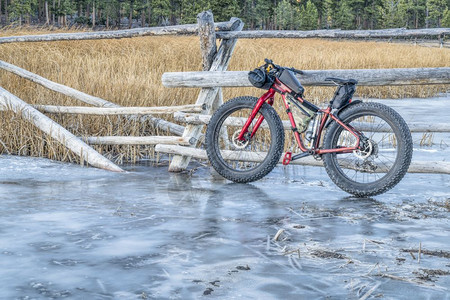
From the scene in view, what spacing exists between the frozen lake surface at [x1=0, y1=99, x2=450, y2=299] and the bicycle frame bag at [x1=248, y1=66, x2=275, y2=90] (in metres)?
0.92

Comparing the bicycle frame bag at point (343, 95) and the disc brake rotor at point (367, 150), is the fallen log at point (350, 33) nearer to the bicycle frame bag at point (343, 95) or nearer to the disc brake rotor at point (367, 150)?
the bicycle frame bag at point (343, 95)

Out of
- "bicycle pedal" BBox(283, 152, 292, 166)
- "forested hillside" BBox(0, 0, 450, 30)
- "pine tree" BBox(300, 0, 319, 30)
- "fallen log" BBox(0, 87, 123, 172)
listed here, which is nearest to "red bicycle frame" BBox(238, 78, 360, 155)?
"bicycle pedal" BBox(283, 152, 292, 166)

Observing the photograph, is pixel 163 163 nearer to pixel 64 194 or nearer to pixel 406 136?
pixel 64 194

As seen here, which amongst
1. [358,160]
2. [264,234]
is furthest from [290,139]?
[264,234]

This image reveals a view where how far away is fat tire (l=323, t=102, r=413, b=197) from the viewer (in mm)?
5512

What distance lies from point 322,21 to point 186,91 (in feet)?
341

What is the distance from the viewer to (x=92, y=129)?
8.20 m

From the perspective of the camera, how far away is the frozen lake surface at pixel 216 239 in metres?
3.43

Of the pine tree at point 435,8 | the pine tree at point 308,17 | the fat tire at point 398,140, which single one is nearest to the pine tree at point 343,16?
the pine tree at point 308,17

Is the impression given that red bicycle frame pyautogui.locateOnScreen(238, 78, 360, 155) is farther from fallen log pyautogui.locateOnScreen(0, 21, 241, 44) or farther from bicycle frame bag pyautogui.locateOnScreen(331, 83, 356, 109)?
fallen log pyautogui.locateOnScreen(0, 21, 241, 44)

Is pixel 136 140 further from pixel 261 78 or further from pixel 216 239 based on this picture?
pixel 216 239

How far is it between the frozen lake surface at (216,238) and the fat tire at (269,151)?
4.6 inches

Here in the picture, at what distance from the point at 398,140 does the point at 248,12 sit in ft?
304

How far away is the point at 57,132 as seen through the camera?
7.37 metres
